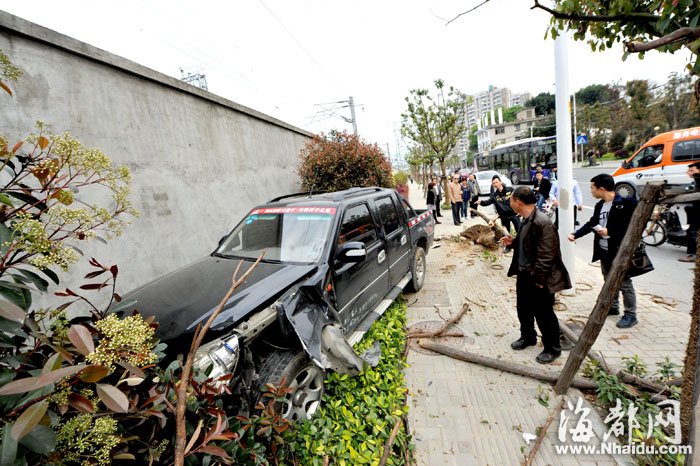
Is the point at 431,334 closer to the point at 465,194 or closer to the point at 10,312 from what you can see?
the point at 10,312

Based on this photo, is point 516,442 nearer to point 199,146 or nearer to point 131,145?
point 131,145

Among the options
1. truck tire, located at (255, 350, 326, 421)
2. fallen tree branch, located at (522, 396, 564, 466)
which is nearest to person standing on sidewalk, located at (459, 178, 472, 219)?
fallen tree branch, located at (522, 396, 564, 466)

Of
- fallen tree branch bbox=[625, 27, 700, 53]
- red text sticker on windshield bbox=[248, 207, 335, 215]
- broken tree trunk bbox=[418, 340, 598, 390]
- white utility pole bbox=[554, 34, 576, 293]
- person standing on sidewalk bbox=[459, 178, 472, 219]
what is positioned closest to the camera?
fallen tree branch bbox=[625, 27, 700, 53]

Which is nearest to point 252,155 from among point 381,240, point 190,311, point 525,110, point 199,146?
point 199,146

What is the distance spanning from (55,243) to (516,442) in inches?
123

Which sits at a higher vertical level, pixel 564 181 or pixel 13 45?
pixel 13 45

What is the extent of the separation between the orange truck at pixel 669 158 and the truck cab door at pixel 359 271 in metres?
10.1

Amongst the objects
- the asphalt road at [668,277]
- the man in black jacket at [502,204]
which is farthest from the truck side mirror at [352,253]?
the man in black jacket at [502,204]

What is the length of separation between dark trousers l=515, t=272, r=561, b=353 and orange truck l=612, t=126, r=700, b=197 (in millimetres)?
9347

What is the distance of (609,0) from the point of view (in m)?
2.82

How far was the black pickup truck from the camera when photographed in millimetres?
2211

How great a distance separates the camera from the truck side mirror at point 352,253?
9.80 ft

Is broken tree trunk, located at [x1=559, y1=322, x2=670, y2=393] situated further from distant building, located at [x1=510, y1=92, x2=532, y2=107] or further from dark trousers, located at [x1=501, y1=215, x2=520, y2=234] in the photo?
distant building, located at [x1=510, y1=92, x2=532, y2=107]

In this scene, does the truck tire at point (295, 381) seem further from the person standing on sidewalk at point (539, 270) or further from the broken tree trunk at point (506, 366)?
the person standing on sidewalk at point (539, 270)
